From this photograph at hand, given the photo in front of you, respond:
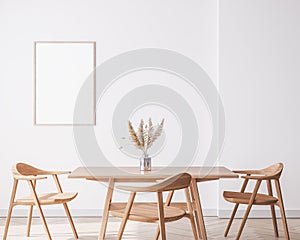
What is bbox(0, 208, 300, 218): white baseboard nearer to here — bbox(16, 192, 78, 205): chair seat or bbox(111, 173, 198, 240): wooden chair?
bbox(16, 192, 78, 205): chair seat

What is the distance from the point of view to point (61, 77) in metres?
6.20

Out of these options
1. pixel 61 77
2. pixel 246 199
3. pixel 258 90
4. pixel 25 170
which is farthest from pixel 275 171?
pixel 61 77

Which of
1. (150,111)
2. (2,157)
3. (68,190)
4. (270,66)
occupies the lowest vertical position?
(68,190)

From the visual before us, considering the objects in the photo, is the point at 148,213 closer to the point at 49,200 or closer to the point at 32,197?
the point at 49,200

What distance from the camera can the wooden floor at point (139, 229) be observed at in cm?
502

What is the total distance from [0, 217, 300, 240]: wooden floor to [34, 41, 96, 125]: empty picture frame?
4.20ft

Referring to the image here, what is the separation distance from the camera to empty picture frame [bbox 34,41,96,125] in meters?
6.19

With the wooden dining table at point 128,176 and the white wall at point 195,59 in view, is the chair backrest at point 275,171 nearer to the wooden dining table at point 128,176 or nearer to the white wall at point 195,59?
the wooden dining table at point 128,176

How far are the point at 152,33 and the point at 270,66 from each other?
1533 mm

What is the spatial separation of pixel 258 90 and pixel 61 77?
2.47 meters

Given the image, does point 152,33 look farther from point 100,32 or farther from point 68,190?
point 68,190

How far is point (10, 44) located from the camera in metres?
6.19

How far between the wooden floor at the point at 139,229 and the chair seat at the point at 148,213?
790 mm

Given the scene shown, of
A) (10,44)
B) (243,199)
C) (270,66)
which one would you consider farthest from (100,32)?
(243,199)
